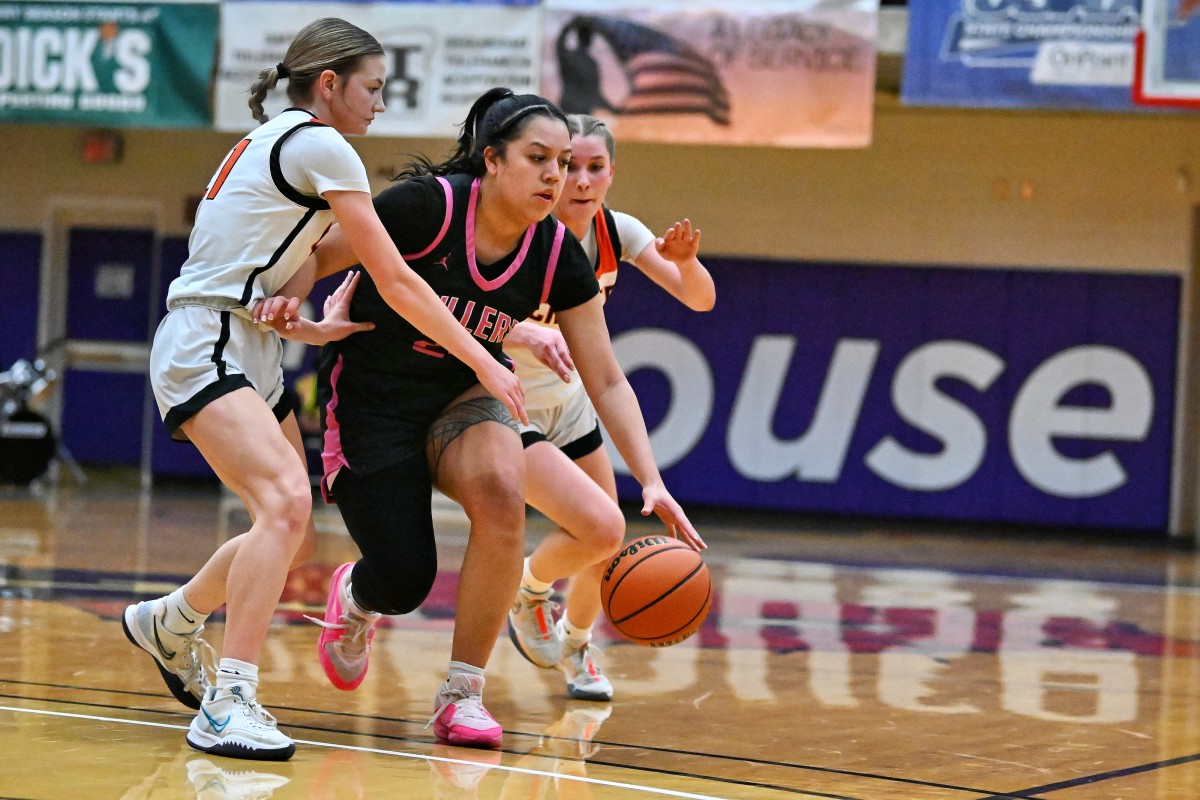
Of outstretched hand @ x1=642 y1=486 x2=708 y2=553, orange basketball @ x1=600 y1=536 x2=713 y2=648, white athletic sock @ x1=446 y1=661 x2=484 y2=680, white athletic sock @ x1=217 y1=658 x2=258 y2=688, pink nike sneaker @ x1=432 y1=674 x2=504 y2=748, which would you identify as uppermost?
outstretched hand @ x1=642 y1=486 x2=708 y2=553

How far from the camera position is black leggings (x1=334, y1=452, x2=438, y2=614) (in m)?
4.45

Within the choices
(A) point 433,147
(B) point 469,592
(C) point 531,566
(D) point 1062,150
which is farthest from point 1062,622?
(A) point 433,147

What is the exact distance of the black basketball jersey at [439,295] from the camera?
4461mm

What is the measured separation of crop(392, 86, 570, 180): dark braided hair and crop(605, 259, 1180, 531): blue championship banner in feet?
28.5

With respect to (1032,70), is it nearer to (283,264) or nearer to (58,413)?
(283,264)

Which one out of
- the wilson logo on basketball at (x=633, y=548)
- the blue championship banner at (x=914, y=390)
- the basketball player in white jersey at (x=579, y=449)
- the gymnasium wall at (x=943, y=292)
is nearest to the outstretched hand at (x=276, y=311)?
the basketball player in white jersey at (x=579, y=449)

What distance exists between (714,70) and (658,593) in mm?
7613

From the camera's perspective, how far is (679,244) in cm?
509

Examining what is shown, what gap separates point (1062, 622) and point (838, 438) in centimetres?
548

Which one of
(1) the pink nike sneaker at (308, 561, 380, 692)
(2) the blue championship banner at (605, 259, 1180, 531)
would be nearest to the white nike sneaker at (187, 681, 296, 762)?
(1) the pink nike sneaker at (308, 561, 380, 692)

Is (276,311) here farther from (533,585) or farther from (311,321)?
(533,585)

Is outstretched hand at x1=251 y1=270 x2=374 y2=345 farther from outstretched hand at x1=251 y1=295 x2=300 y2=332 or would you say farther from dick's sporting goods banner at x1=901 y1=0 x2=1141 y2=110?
dick's sporting goods banner at x1=901 y1=0 x2=1141 y2=110

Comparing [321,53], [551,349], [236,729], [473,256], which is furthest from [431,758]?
[321,53]

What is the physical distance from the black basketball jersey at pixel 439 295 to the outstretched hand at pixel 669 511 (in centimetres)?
64
